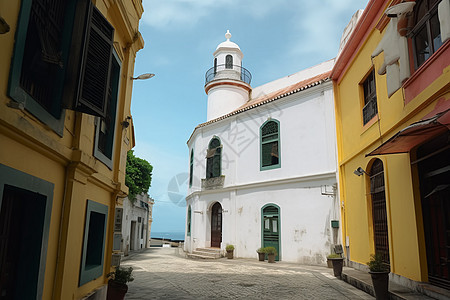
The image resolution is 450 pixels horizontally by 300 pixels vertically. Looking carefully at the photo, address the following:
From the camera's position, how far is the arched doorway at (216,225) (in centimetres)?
1882

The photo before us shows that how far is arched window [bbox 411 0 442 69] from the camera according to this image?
21.0 ft

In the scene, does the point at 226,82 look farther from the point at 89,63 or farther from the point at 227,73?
the point at 89,63

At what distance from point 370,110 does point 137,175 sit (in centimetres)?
1816

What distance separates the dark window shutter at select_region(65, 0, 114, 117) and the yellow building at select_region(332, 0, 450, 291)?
461cm

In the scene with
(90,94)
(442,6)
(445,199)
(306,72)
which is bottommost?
(445,199)

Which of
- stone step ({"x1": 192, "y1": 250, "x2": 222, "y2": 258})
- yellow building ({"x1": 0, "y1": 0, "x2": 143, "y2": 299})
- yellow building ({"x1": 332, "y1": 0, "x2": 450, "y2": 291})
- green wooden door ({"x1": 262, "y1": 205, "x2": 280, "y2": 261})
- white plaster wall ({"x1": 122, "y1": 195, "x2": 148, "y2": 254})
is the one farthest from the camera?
white plaster wall ({"x1": 122, "y1": 195, "x2": 148, "y2": 254})

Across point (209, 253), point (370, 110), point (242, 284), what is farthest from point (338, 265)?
point (209, 253)

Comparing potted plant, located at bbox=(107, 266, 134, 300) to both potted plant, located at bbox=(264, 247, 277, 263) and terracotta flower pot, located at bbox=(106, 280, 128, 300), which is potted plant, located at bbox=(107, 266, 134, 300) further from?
potted plant, located at bbox=(264, 247, 277, 263)

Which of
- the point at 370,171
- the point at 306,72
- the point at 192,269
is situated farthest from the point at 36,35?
the point at 306,72

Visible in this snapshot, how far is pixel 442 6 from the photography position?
17.9 feet

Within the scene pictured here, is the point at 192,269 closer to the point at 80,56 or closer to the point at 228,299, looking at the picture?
the point at 228,299

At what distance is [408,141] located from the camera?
646 cm

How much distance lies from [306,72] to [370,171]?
32.2 ft

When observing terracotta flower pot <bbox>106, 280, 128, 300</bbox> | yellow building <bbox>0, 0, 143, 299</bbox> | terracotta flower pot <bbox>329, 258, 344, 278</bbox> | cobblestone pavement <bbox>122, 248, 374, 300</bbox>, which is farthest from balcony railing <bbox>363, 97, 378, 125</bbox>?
terracotta flower pot <bbox>106, 280, 128, 300</bbox>
